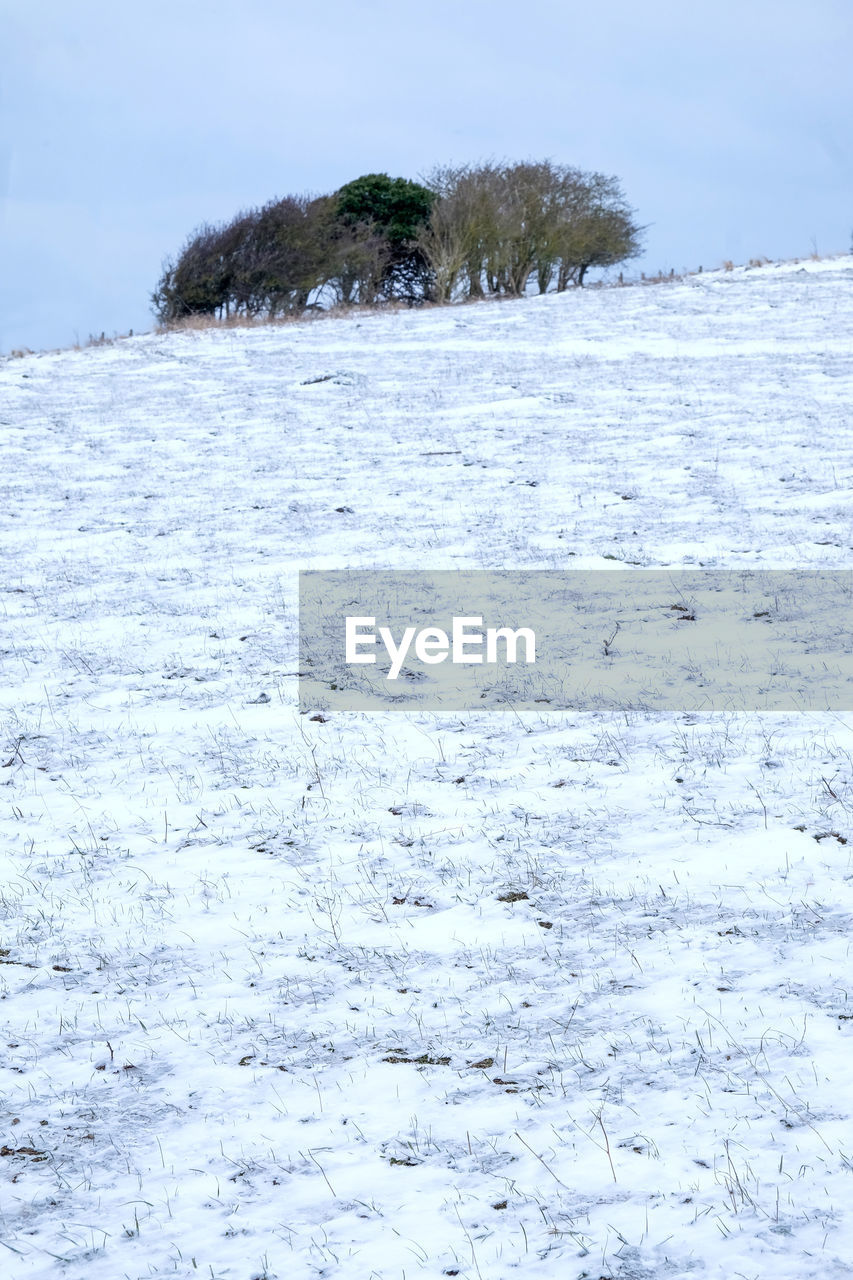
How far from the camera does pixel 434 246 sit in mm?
32750

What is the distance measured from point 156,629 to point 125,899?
13.6 ft

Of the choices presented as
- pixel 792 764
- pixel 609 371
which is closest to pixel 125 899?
pixel 792 764

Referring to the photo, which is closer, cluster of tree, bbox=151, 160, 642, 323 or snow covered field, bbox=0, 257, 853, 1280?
snow covered field, bbox=0, 257, 853, 1280

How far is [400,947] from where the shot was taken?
15.9 ft

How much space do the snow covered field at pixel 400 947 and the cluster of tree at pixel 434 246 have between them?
21.5 meters

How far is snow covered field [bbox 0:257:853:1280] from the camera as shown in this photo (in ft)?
11.1

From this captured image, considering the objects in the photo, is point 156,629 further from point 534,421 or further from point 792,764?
point 534,421

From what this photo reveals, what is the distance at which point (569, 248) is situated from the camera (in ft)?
110

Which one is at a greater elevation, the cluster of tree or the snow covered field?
the cluster of tree

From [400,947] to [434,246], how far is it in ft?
102

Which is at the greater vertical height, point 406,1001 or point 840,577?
point 840,577

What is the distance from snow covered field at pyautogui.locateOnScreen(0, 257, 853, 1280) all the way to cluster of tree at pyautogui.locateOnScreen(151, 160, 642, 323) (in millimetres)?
21461

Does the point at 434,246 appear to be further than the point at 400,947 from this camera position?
Yes

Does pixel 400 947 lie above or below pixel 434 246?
below
